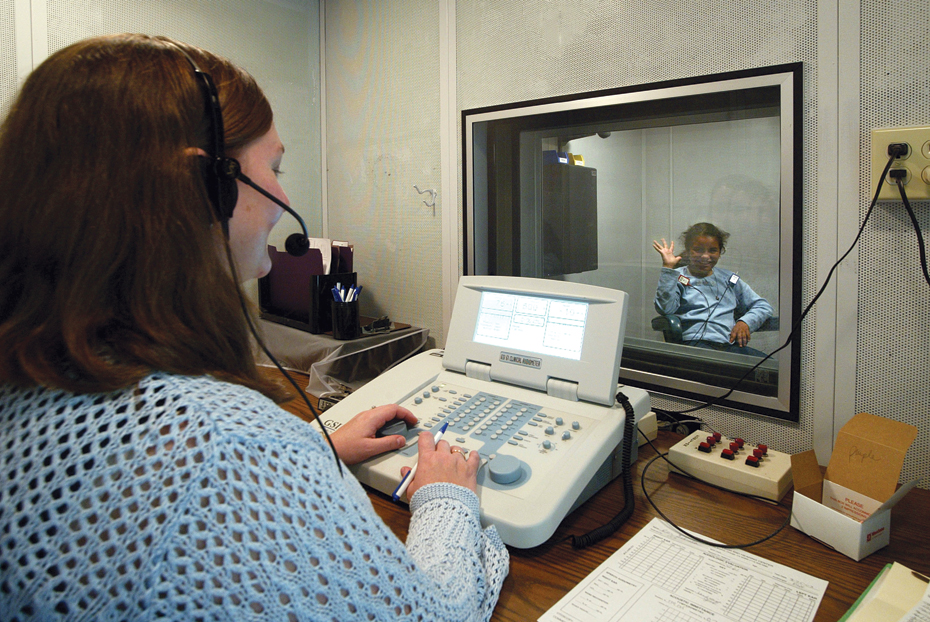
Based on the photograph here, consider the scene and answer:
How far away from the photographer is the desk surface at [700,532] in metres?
0.70

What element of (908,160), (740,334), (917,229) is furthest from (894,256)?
(740,334)

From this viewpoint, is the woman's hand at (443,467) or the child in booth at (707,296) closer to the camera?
the woman's hand at (443,467)

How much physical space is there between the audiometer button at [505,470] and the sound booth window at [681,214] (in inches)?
21.2

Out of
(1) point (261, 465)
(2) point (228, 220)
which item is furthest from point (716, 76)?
(1) point (261, 465)

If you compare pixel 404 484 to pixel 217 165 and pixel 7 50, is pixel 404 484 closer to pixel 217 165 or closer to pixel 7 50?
pixel 217 165

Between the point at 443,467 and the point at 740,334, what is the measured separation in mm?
688

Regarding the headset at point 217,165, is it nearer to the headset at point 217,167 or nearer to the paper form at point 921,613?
the headset at point 217,167

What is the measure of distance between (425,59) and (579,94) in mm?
541

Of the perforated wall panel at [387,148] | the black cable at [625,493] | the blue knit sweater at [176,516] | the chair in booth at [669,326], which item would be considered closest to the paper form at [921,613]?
the black cable at [625,493]

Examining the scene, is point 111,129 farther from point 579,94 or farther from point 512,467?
point 579,94

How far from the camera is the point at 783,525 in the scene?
2.73ft

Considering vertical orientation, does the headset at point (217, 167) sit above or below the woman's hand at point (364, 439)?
above

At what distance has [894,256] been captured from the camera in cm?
94

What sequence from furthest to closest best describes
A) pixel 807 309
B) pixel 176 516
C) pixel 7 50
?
pixel 7 50, pixel 807 309, pixel 176 516
